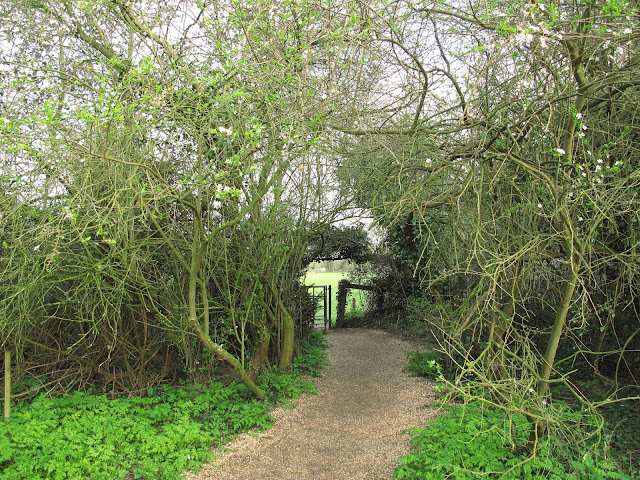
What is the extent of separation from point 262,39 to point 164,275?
3014 millimetres

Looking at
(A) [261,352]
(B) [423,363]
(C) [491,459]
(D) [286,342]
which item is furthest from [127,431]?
(B) [423,363]

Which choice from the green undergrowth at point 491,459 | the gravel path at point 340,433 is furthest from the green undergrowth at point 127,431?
the green undergrowth at point 491,459

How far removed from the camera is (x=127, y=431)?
4613mm

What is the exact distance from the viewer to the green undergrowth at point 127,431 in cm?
396

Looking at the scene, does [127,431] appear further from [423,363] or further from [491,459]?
[423,363]

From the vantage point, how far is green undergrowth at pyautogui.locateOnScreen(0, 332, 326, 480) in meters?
3.96

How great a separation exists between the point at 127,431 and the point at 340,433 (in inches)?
88.7

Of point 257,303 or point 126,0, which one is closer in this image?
point 126,0

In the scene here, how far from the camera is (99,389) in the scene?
5.84m

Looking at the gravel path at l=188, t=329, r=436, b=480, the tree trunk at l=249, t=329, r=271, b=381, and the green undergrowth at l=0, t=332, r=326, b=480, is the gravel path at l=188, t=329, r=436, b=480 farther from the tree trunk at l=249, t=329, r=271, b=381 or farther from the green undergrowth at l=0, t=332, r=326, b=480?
the tree trunk at l=249, t=329, r=271, b=381

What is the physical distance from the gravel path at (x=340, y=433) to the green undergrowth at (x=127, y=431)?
9.8 inches

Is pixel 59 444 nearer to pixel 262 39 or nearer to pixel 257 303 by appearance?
pixel 257 303

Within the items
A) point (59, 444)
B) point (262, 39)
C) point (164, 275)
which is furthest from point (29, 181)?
point (262, 39)

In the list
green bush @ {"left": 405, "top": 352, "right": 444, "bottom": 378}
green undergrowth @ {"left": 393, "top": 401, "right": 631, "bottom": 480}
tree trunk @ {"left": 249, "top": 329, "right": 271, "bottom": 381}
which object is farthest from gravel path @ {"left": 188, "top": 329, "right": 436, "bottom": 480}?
tree trunk @ {"left": 249, "top": 329, "right": 271, "bottom": 381}
